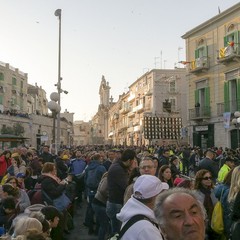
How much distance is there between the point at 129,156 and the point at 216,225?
1.85 metres

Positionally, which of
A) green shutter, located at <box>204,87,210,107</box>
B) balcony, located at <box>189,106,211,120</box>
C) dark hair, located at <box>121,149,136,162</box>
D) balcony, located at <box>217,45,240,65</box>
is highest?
balcony, located at <box>217,45,240,65</box>

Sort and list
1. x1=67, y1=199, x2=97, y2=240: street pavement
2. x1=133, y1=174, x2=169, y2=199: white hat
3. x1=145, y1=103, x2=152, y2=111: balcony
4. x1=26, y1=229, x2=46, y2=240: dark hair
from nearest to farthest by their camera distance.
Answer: x1=26, y1=229, x2=46, y2=240: dark hair → x1=133, y1=174, x2=169, y2=199: white hat → x1=67, y1=199, x2=97, y2=240: street pavement → x1=145, y1=103, x2=152, y2=111: balcony

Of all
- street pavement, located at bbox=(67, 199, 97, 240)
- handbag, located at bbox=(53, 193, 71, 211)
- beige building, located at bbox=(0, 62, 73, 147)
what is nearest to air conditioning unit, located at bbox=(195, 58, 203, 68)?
beige building, located at bbox=(0, 62, 73, 147)

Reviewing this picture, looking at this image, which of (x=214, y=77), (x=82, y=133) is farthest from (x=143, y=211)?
(x=82, y=133)

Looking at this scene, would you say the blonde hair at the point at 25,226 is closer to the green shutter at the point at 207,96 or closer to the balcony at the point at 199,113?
the balcony at the point at 199,113

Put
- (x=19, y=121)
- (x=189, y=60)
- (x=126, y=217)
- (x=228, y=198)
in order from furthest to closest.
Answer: (x=19, y=121), (x=189, y=60), (x=228, y=198), (x=126, y=217)

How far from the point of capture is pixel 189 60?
3400 cm

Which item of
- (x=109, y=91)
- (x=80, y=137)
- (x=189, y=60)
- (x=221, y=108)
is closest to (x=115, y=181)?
(x=221, y=108)

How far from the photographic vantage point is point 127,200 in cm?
457

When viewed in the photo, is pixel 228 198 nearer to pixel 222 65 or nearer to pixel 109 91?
pixel 222 65

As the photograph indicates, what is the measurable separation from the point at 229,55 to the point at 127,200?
25.5 m

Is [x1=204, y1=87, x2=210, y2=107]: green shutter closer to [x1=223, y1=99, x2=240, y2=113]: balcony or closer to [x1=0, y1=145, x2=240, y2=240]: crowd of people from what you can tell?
[x1=223, y1=99, x2=240, y2=113]: balcony

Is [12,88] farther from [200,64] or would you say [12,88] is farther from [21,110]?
[200,64]

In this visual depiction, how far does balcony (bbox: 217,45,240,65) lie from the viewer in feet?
91.5
